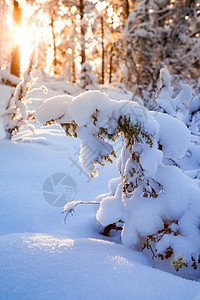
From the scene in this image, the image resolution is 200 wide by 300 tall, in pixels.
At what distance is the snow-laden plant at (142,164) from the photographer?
5.25ft

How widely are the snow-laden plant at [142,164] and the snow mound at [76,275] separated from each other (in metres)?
0.24

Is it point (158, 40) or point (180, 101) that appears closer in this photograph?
point (180, 101)

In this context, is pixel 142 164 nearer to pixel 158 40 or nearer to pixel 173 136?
pixel 173 136

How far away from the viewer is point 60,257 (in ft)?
4.86

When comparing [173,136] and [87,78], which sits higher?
[87,78]

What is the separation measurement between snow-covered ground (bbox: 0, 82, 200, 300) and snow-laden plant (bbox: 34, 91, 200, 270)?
212mm

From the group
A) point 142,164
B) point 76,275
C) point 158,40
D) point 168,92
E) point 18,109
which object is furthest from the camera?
point 158,40

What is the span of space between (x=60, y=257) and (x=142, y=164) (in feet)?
2.65

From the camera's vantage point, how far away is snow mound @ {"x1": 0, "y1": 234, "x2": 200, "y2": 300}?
48.1 inches

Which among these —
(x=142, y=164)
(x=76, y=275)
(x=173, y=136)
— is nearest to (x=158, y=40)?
(x=173, y=136)

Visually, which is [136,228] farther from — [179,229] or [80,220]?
[80,220]

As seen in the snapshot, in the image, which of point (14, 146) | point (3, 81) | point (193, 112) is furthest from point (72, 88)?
point (193, 112)

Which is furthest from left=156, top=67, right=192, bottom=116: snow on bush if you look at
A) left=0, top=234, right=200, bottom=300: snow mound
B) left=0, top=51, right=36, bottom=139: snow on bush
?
left=0, top=234, right=200, bottom=300: snow mound

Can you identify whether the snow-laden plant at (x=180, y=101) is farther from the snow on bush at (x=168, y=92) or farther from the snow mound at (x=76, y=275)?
the snow mound at (x=76, y=275)
